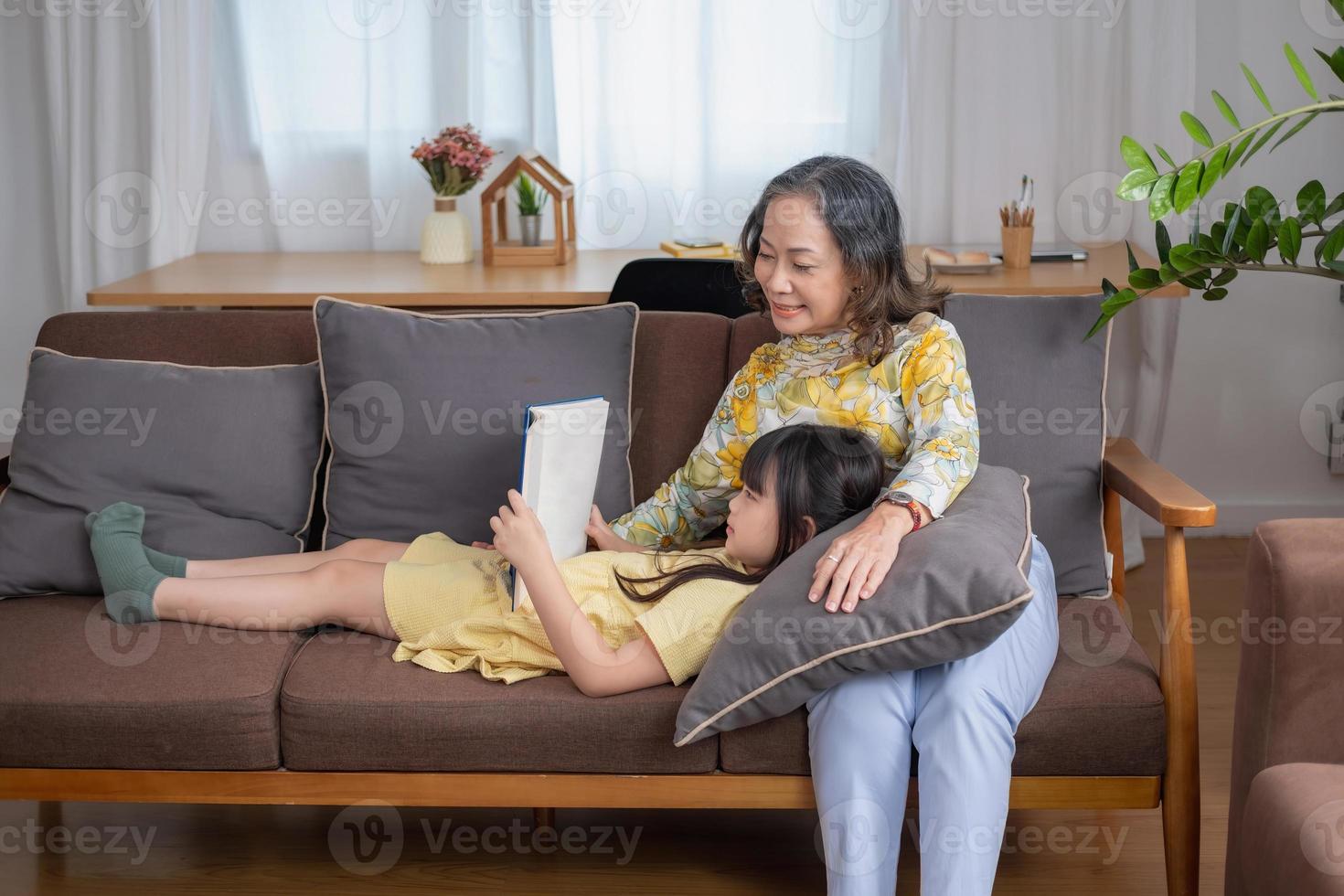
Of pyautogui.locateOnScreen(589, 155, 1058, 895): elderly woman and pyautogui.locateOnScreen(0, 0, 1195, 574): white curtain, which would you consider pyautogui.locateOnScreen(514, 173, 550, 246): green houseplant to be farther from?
pyautogui.locateOnScreen(589, 155, 1058, 895): elderly woman

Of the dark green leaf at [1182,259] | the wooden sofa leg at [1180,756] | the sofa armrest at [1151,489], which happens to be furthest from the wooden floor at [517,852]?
the dark green leaf at [1182,259]

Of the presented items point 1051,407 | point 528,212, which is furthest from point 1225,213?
point 528,212

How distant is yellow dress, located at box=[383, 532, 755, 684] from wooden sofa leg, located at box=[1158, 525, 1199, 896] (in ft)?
1.80

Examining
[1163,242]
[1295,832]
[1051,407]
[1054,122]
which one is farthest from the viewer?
[1054,122]

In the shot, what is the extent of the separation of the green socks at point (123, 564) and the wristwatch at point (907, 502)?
1.05 m

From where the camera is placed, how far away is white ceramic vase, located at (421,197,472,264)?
10.2 feet

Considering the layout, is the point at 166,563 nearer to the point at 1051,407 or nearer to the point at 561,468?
the point at 561,468

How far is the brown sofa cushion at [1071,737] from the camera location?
167 cm

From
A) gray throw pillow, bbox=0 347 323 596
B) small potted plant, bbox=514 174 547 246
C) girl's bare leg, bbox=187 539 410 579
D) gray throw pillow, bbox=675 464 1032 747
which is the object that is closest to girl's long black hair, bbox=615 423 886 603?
gray throw pillow, bbox=675 464 1032 747

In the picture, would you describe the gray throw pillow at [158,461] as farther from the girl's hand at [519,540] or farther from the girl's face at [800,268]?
the girl's face at [800,268]

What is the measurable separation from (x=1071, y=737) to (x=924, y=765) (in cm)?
23

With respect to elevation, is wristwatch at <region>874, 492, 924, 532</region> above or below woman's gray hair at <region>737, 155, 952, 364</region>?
below

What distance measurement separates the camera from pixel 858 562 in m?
1.59

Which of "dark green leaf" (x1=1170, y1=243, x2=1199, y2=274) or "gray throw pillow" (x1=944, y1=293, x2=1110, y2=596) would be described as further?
"gray throw pillow" (x1=944, y1=293, x2=1110, y2=596)
